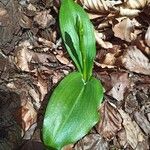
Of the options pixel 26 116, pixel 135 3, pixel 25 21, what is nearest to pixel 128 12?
pixel 135 3

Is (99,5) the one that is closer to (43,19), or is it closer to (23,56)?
(43,19)

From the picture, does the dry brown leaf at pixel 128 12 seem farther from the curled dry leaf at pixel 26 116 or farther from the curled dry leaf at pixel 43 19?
the curled dry leaf at pixel 26 116

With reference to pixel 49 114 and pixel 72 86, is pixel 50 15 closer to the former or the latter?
pixel 72 86

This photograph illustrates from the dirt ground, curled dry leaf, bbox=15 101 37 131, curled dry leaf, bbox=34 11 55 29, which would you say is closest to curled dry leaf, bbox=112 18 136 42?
the dirt ground

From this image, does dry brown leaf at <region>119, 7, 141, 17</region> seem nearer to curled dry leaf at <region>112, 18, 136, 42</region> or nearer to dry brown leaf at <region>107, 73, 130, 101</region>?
curled dry leaf at <region>112, 18, 136, 42</region>

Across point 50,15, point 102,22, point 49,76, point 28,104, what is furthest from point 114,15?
point 28,104

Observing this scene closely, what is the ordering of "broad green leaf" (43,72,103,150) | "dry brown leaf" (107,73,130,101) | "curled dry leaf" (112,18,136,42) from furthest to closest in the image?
"curled dry leaf" (112,18,136,42) < "dry brown leaf" (107,73,130,101) < "broad green leaf" (43,72,103,150)

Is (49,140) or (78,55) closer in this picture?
(49,140)
